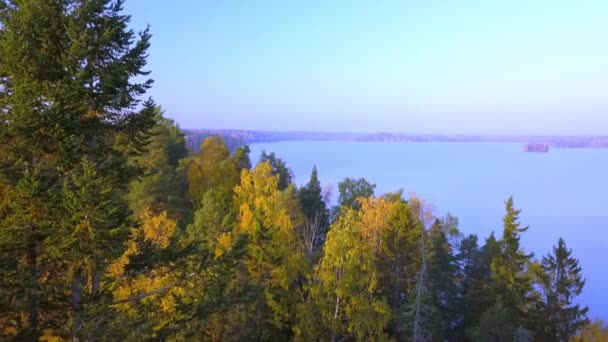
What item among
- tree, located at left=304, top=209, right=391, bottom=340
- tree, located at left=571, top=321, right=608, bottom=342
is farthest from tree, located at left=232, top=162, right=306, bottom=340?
tree, located at left=571, top=321, right=608, bottom=342

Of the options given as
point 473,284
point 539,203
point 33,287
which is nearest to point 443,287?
point 473,284

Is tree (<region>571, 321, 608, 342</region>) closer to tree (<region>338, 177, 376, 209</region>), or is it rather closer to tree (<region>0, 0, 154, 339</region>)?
tree (<region>338, 177, 376, 209</region>)

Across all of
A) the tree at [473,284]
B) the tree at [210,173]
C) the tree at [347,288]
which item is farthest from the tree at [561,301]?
the tree at [210,173]

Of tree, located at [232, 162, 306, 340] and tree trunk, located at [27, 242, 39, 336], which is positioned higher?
tree trunk, located at [27, 242, 39, 336]

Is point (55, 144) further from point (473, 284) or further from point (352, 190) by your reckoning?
point (352, 190)

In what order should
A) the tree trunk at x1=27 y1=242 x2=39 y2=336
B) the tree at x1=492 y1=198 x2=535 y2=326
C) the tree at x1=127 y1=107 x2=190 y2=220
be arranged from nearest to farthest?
the tree trunk at x1=27 y1=242 x2=39 y2=336, the tree at x1=127 y1=107 x2=190 y2=220, the tree at x1=492 y1=198 x2=535 y2=326

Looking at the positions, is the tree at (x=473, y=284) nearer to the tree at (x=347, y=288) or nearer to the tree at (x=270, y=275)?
the tree at (x=347, y=288)
